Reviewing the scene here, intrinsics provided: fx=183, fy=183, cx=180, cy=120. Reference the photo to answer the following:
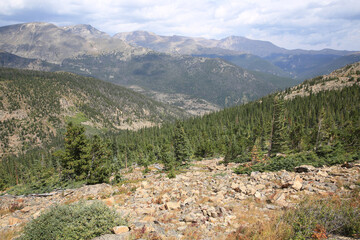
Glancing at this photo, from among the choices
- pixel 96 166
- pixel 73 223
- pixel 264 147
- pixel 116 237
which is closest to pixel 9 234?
pixel 73 223

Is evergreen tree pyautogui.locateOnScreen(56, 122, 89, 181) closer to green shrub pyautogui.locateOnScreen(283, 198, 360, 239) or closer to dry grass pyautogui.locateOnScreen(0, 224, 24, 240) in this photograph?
dry grass pyautogui.locateOnScreen(0, 224, 24, 240)

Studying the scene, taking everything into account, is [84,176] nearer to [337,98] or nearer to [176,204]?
[176,204]

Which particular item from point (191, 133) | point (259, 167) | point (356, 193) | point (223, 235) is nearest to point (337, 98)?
point (191, 133)

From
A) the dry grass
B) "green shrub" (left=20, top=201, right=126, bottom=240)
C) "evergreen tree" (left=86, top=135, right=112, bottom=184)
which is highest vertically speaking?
"green shrub" (left=20, top=201, right=126, bottom=240)

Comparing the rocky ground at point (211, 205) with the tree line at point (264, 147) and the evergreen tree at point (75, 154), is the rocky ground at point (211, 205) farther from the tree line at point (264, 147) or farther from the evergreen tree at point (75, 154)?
the evergreen tree at point (75, 154)

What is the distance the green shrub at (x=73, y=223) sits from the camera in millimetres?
8414

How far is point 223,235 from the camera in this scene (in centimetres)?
889

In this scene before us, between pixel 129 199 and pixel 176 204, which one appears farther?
pixel 129 199

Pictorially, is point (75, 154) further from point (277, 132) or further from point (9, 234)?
point (277, 132)

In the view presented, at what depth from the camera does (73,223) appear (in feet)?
29.0

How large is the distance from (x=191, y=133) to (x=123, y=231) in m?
99.3

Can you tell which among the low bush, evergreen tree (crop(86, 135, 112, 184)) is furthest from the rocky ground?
evergreen tree (crop(86, 135, 112, 184))

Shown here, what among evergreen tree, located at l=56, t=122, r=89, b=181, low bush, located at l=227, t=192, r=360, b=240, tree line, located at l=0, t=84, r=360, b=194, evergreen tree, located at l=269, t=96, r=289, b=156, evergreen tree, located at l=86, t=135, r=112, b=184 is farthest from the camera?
evergreen tree, located at l=269, t=96, r=289, b=156

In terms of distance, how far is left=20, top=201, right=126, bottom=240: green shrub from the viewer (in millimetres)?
8414
